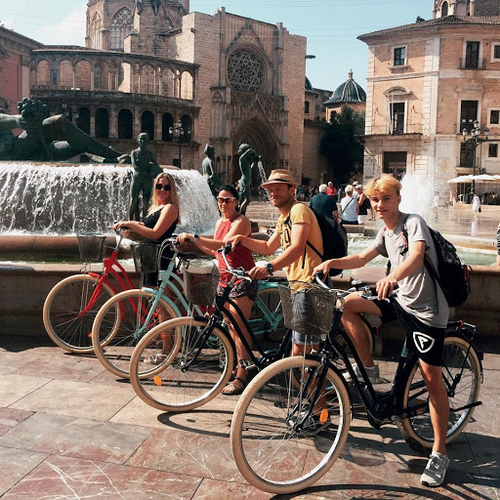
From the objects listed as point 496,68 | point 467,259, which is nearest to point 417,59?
point 496,68

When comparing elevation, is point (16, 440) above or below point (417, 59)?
below

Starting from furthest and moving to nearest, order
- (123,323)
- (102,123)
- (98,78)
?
(98,78)
(102,123)
(123,323)

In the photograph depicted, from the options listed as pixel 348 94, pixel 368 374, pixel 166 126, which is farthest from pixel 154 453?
pixel 348 94

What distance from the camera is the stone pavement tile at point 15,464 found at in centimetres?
346

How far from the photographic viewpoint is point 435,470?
360cm

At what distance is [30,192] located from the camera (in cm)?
1344

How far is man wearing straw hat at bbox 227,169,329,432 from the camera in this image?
402cm

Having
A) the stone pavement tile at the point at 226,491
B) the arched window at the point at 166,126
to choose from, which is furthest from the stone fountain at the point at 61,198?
the arched window at the point at 166,126

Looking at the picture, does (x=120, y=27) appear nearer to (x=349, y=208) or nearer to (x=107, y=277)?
(x=349, y=208)

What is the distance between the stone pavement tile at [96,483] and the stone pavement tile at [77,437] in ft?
0.39

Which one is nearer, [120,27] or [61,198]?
[61,198]

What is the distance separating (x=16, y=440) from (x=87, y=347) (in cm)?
203

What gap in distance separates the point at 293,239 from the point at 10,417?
228cm

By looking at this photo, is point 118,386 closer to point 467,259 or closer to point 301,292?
point 301,292
